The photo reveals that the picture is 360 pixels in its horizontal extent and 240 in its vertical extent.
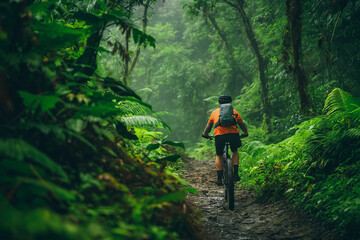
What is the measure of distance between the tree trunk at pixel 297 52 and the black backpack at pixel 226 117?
2.54m

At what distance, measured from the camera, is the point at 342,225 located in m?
2.91

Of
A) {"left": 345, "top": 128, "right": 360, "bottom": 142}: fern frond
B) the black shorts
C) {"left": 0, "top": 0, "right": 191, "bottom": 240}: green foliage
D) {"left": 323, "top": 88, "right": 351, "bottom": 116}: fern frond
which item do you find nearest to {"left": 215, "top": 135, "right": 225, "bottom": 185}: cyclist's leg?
the black shorts

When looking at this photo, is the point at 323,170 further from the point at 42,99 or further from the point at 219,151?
the point at 42,99

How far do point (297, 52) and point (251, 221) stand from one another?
4.52 metres

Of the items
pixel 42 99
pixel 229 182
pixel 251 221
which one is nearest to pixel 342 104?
pixel 229 182

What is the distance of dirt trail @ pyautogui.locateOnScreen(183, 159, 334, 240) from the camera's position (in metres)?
3.36

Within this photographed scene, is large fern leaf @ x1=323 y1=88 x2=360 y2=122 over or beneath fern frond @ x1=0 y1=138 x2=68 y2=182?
over

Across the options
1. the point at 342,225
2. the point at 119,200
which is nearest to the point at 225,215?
the point at 342,225

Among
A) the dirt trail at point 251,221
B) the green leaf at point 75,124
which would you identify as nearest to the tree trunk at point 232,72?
the dirt trail at point 251,221

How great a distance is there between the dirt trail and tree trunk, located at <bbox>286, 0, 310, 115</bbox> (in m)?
2.86

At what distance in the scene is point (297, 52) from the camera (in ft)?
20.7

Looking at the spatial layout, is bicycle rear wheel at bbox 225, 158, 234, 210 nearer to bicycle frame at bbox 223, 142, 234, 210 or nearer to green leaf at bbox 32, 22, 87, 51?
bicycle frame at bbox 223, 142, 234, 210

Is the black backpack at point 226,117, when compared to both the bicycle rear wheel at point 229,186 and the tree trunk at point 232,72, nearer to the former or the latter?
the bicycle rear wheel at point 229,186

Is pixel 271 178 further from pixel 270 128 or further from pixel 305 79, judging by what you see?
pixel 270 128
